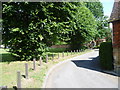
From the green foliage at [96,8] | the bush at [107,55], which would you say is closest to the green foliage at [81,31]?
the bush at [107,55]

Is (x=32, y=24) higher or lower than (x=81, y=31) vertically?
lower

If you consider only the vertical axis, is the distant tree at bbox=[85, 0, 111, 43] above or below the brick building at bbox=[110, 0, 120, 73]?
above

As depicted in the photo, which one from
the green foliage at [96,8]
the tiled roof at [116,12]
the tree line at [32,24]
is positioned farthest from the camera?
the green foliage at [96,8]

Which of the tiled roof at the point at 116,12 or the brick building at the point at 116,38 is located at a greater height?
the tiled roof at the point at 116,12

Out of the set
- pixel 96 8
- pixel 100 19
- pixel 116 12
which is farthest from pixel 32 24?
pixel 100 19

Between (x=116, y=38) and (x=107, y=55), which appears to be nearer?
(x=116, y=38)

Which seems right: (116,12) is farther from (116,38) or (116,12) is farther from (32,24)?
(32,24)

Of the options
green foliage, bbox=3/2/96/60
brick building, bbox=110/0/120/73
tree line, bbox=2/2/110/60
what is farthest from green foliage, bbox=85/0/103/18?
brick building, bbox=110/0/120/73

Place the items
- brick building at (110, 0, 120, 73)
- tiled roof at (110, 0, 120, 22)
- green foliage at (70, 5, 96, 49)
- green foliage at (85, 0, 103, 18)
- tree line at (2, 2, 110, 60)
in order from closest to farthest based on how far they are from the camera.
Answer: brick building at (110, 0, 120, 73), tiled roof at (110, 0, 120, 22), tree line at (2, 2, 110, 60), green foliage at (70, 5, 96, 49), green foliage at (85, 0, 103, 18)

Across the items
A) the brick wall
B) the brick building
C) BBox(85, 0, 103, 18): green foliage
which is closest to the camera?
the brick building

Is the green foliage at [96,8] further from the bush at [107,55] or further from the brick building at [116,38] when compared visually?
the bush at [107,55]

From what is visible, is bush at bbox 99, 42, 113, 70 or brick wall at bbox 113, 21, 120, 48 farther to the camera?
bush at bbox 99, 42, 113, 70

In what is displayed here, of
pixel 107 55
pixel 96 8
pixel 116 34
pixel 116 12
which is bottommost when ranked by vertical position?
pixel 107 55

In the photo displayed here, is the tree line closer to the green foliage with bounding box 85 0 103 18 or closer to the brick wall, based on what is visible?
the brick wall
